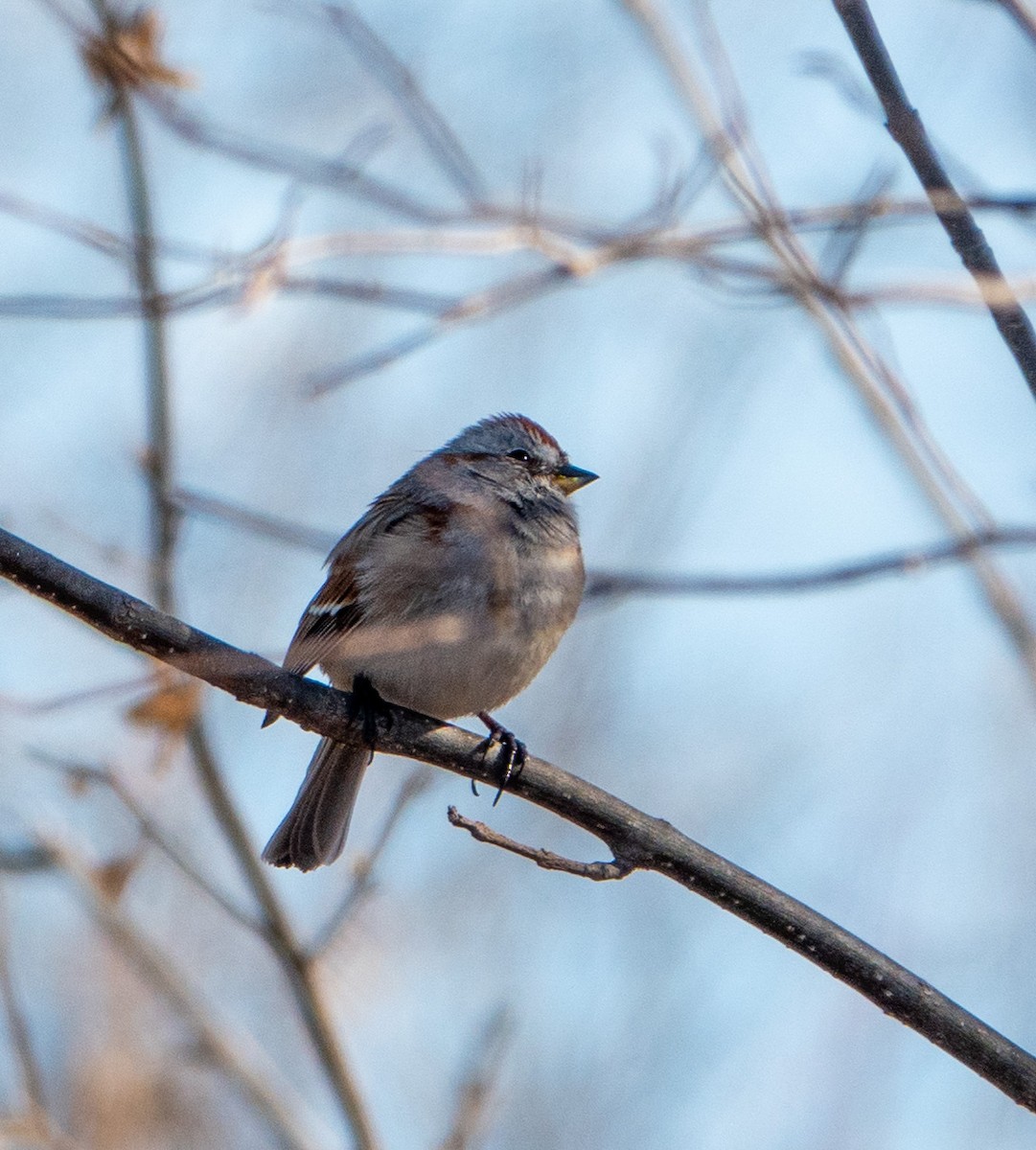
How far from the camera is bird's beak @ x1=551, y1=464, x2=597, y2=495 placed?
15.7 feet

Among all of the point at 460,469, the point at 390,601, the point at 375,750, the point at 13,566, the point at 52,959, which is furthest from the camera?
the point at 52,959

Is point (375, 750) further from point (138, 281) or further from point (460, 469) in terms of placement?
point (460, 469)

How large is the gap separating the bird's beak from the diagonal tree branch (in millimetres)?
2055

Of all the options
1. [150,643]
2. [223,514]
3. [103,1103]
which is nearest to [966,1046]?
[150,643]

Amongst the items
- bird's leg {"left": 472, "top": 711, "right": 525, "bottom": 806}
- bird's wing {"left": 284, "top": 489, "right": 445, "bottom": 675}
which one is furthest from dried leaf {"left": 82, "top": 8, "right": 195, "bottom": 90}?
bird's leg {"left": 472, "top": 711, "right": 525, "bottom": 806}

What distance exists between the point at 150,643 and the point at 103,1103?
420 centimetres

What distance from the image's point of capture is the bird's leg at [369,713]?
9.96 ft

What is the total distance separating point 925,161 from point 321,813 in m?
2.76

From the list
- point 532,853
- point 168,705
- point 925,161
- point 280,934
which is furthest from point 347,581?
point 925,161

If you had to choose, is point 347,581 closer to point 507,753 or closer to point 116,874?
point 116,874

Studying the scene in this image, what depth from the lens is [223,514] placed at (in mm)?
3561

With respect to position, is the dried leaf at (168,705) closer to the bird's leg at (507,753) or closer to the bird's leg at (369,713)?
the bird's leg at (369,713)

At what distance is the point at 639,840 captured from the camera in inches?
105

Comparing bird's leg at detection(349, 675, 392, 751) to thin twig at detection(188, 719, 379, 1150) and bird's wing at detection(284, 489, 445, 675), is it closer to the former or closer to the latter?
bird's wing at detection(284, 489, 445, 675)
